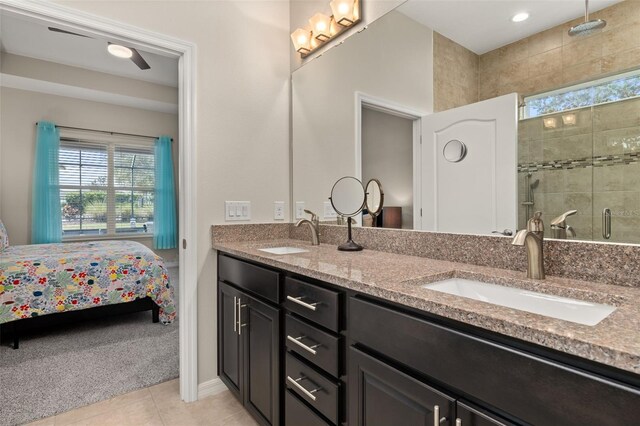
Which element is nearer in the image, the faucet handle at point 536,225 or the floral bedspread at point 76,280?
the faucet handle at point 536,225

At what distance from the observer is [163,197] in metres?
5.55

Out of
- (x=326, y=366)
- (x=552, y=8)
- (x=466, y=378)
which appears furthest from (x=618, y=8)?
(x=326, y=366)

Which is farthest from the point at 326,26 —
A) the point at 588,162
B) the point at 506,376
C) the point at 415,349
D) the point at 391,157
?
the point at 506,376

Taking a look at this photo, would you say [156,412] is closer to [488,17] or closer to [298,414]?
[298,414]

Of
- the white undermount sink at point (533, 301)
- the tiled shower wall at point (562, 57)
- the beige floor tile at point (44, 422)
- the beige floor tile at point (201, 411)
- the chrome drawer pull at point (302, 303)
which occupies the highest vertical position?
the tiled shower wall at point (562, 57)

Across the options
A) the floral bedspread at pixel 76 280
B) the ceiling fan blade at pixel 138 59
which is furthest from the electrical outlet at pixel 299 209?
the ceiling fan blade at pixel 138 59

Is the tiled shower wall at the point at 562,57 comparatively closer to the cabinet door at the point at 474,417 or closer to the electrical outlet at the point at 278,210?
the cabinet door at the point at 474,417

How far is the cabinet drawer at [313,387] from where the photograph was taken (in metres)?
1.11

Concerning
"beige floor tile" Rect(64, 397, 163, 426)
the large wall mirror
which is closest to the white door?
the large wall mirror

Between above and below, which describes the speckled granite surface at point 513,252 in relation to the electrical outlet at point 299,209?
below

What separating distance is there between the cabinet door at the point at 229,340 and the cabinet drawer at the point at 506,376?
1048 millimetres

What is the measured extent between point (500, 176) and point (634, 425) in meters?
0.91

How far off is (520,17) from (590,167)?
603 mm

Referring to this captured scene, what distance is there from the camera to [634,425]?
50cm
